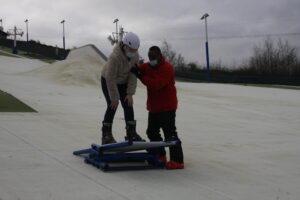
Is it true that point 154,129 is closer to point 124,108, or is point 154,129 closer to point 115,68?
point 124,108

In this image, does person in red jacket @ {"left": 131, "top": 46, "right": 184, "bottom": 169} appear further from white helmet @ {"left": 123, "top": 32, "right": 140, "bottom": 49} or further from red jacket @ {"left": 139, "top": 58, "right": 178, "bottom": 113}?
white helmet @ {"left": 123, "top": 32, "right": 140, "bottom": 49}

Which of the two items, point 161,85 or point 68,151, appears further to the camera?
point 68,151

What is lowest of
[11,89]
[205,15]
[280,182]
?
[280,182]

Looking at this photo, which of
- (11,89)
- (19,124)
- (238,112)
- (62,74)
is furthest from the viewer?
(62,74)

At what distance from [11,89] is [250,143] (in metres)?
11.0

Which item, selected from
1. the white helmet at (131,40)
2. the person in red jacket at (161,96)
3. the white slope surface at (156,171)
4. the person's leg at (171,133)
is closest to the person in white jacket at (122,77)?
the white helmet at (131,40)

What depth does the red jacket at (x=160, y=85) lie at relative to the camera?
18.7 feet

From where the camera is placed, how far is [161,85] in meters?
5.69

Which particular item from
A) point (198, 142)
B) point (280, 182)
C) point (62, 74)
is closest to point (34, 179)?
point (280, 182)

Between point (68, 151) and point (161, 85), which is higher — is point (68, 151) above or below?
below

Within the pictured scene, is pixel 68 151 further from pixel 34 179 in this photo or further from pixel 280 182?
pixel 280 182

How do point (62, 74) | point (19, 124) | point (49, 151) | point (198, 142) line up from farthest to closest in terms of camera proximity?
point (62, 74) < point (19, 124) < point (198, 142) < point (49, 151)

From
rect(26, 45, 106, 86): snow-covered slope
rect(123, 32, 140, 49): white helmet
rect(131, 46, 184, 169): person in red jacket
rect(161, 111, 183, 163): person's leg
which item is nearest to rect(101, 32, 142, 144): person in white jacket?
rect(123, 32, 140, 49): white helmet

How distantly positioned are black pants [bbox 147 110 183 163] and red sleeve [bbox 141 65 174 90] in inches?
16.3
